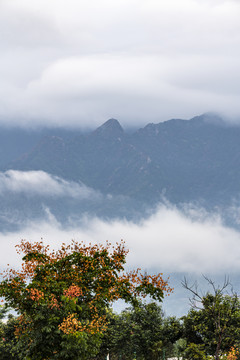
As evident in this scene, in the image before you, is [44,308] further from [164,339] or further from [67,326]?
[164,339]

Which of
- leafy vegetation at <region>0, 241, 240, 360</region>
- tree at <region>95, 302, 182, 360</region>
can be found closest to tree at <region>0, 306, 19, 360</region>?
tree at <region>95, 302, 182, 360</region>

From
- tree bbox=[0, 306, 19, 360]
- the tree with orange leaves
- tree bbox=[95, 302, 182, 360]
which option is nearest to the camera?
the tree with orange leaves

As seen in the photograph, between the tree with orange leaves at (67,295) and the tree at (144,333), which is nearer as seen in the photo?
the tree with orange leaves at (67,295)

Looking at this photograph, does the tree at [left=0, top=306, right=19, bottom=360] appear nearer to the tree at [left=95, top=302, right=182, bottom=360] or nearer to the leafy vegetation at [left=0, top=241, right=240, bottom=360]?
the tree at [left=95, top=302, right=182, bottom=360]

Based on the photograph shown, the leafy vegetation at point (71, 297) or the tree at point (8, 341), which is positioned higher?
the tree at point (8, 341)

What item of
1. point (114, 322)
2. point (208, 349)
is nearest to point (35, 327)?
point (208, 349)

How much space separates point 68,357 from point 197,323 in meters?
34.2

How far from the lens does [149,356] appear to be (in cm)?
6203

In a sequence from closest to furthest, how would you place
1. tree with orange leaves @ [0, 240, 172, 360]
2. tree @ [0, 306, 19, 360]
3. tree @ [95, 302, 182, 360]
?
tree with orange leaves @ [0, 240, 172, 360] < tree @ [0, 306, 19, 360] < tree @ [95, 302, 182, 360]

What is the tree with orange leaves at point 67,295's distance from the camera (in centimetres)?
2494

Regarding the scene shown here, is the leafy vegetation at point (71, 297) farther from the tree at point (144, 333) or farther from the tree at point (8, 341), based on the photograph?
the tree at point (144, 333)

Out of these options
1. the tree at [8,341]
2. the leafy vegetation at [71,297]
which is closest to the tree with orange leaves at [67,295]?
the leafy vegetation at [71,297]

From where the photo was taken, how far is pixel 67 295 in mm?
25516

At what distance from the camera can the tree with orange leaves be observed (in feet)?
81.8
